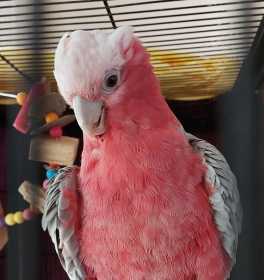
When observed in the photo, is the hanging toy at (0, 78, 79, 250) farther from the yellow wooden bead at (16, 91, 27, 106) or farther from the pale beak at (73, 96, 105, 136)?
the pale beak at (73, 96, 105, 136)

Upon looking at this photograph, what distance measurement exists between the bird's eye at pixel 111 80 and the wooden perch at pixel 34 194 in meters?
0.32

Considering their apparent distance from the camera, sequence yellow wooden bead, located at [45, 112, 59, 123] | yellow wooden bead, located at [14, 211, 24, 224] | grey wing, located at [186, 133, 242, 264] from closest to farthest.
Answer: grey wing, located at [186, 133, 242, 264] → yellow wooden bead, located at [45, 112, 59, 123] → yellow wooden bead, located at [14, 211, 24, 224]

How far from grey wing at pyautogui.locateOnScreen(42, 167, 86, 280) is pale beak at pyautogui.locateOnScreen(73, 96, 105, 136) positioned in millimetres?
128

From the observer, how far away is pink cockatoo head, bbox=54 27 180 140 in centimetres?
58

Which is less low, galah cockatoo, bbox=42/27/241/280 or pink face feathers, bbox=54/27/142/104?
pink face feathers, bbox=54/27/142/104

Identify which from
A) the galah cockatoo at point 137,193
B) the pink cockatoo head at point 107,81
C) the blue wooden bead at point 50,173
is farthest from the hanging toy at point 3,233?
the pink cockatoo head at point 107,81

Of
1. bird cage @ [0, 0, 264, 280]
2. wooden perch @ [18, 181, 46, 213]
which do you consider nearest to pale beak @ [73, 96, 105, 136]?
bird cage @ [0, 0, 264, 280]

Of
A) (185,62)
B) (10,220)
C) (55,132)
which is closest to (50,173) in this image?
(55,132)

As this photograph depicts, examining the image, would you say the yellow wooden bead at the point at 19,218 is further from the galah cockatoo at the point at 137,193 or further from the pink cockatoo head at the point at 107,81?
the pink cockatoo head at the point at 107,81

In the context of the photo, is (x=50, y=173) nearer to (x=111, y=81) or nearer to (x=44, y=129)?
(x=44, y=129)

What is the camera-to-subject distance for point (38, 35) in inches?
26.6

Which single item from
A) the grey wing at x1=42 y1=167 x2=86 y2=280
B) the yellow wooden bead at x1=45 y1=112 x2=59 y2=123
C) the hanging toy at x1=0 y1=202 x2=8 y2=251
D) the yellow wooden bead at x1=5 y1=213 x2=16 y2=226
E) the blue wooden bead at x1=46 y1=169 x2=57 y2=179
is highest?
the yellow wooden bead at x1=45 y1=112 x2=59 y2=123

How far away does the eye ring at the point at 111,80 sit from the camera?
1.98ft

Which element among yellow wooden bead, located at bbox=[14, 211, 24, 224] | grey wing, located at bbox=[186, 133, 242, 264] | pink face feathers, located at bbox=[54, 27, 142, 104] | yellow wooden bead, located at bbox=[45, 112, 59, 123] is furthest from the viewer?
yellow wooden bead, located at bbox=[14, 211, 24, 224]
